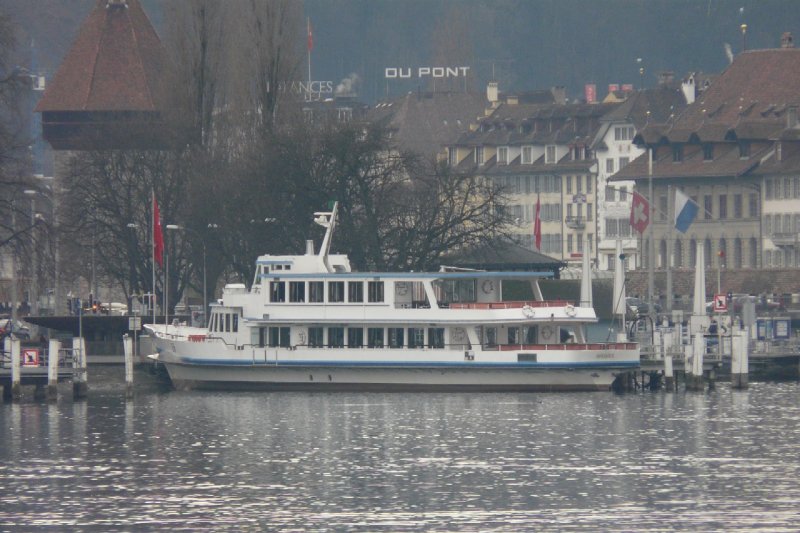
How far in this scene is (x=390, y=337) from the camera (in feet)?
296

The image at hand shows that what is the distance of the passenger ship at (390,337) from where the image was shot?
290 feet

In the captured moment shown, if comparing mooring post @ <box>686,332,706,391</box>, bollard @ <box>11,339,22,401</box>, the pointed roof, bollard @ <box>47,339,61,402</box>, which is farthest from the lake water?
the pointed roof

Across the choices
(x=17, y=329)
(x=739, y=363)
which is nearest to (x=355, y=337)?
(x=739, y=363)

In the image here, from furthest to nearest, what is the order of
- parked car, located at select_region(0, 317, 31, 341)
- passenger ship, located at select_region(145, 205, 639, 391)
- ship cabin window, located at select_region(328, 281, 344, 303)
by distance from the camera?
1. parked car, located at select_region(0, 317, 31, 341)
2. ship cabin window, located at select_region(328, 281, 344, 303)
3. passenger ship, located at select_region(145, 205, 639, 391)

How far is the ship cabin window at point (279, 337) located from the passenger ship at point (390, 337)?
0.04 meters

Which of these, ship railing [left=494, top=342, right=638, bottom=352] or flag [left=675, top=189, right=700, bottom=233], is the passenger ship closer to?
ship railing [left=494, top=342, right=638, bottom=352]

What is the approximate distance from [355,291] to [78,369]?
34.6 ft

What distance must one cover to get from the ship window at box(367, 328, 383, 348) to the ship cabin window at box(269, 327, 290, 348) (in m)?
3.13

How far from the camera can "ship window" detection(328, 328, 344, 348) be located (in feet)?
298

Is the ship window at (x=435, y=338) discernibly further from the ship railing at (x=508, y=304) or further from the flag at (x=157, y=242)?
the flag at (x=157, y=242)

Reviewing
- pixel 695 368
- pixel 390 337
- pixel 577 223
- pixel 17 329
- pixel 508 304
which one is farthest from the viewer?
pixel 577 223

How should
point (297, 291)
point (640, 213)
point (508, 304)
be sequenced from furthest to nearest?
point (640, 213), point (297, 291), point (508, 304)

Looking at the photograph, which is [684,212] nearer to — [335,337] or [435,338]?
[435,338]

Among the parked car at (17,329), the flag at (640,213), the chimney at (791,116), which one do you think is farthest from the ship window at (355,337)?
the chimney at (791,116)
